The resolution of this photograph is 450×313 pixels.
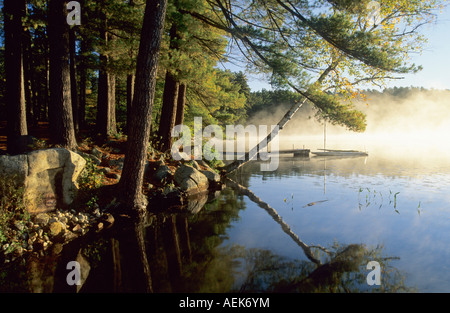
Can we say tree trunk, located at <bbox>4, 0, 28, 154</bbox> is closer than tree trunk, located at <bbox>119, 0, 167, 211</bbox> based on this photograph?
Result: No

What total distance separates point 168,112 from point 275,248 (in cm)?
911

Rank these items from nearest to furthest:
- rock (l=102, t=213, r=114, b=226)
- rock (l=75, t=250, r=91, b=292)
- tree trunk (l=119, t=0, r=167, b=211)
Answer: rock (l=75, t=250, r=91, b=292) < tree trunk (l=119, t=0, r=167, b=211) < rock (l=102, t=213, r=114, b=226)

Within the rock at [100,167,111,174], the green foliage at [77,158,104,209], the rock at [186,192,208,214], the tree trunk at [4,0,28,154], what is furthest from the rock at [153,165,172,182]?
the tree trunk at [4,0,28,154]

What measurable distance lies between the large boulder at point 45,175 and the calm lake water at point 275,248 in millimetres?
1574

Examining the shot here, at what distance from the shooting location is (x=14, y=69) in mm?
8875

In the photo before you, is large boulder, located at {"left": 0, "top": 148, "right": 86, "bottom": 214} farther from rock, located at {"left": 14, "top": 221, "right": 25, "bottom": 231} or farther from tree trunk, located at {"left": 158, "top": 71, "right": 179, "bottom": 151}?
tree trunk, located at {"left": 158, "top": 71, "right": 179, "bottom": 151}

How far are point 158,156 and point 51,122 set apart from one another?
474 cm

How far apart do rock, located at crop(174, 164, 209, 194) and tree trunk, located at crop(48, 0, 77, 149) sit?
4.17 metres

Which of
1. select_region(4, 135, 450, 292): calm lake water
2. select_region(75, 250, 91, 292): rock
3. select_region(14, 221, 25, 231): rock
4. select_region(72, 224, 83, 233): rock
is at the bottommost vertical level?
select_region(4, 135, 450, 292): calm lake water

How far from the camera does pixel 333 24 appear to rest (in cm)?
720

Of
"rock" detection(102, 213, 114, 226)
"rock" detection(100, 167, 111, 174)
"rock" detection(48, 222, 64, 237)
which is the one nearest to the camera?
"rock" detection(48, 222, 64, 237)

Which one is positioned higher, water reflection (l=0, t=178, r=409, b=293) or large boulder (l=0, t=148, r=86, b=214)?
large boulder (l=0, t=148, r=86, b=214)

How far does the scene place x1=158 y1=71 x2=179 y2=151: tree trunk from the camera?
12766 millimetres
